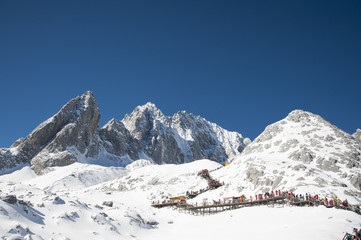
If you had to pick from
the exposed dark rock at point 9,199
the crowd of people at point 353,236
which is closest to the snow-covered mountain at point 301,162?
the crowd of people at point 353,236

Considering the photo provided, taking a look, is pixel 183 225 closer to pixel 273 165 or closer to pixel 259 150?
pixel 273 165

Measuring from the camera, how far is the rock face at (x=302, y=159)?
2243 inches

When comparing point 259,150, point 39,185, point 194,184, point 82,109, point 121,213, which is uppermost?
point 82,109

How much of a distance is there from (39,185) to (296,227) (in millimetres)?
95296

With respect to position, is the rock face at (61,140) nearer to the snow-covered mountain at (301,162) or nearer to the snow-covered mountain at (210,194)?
the snow-covered mountain at (210,194)

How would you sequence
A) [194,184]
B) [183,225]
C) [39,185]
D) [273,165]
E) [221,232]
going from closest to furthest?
[221,232] < [183,225] < [273,165] < [194,184] < [39,185]

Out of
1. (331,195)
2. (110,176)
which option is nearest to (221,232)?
(331,195)

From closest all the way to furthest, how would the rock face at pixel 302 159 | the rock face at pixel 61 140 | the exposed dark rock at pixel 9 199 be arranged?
the exposed dark rock at pixel 9 199 → the rock face at pixel 302 159 → the rock face at pixel 61 140

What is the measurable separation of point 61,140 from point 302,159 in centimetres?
12570

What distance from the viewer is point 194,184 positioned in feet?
244

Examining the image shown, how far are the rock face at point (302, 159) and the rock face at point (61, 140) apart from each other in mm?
97838

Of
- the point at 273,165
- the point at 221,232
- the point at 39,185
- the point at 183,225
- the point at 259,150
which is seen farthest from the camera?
the point at 39,185

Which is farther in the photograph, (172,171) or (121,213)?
(172,171)

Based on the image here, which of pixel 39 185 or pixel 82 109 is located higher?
pixel 82 109
